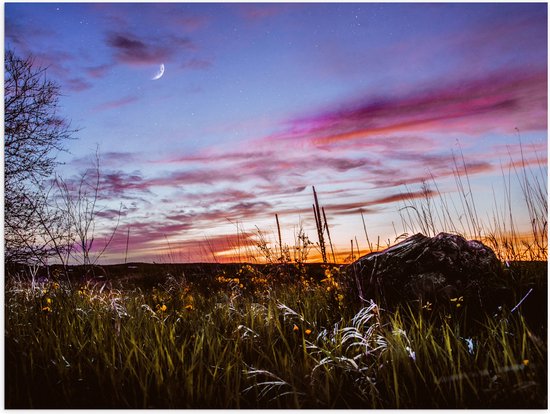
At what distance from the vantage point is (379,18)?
10.9 ft

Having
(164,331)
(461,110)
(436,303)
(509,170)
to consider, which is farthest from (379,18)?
(164,331)

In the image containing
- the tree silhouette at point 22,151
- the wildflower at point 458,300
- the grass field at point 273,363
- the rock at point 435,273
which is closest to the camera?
the grass field at point 273,363

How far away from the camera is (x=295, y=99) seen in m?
3.54

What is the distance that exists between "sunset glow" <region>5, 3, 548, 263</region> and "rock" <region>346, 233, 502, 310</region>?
14.3 inches

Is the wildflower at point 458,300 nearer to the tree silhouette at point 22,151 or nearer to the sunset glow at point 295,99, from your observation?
the sunset glow at point 295,99

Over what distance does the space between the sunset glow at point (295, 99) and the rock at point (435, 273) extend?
1.19 ft

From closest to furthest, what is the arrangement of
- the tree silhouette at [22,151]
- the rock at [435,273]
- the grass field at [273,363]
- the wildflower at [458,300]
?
the grass field at [273,363] → the wildflower at [458,300] → the rock at [435,273] → the tree silhouette at [22,151]

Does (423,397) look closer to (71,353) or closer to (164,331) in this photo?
(164,331)

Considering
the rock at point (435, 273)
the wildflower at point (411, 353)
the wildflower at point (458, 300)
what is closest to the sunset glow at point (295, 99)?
the rock at point (435, 273)

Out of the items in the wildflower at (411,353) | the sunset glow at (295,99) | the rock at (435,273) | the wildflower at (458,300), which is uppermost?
the sunset glow at (295,99)

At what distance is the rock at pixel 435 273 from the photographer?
3.22 m

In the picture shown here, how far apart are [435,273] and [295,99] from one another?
177 cm

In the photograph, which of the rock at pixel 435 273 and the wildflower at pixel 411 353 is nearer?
the wildflower at pixel 411 353

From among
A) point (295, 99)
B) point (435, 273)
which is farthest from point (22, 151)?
point (435, 273)
